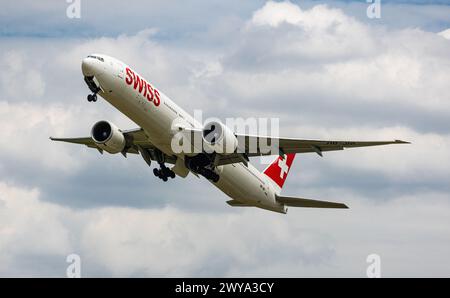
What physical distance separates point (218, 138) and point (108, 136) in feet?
24.6

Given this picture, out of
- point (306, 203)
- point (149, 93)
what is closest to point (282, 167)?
point (306, 203)

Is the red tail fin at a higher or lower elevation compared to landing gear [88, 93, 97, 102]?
higher

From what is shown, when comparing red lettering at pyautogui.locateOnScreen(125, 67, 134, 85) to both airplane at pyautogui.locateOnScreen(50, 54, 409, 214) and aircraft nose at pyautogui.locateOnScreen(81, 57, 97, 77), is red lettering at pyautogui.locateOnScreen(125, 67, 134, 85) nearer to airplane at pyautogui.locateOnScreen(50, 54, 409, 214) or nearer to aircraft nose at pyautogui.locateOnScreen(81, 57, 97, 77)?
airplane at pyautogui.locateOnScreen(50, 54, 409, 214)

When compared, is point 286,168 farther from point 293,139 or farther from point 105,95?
point 105,95

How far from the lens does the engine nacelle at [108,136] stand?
55062 millimetres

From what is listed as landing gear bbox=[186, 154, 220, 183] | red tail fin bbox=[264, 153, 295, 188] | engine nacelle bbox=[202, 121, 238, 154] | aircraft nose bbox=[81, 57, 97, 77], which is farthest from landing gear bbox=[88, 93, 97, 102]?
red tail fin bbox=[264, 153, 295, 188]

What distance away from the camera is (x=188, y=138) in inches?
2087

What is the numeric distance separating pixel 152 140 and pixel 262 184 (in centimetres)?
1070

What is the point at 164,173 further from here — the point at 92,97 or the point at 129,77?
the point at 92,97

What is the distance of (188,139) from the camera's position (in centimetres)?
5306

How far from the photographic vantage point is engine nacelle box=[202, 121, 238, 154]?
5241 cm

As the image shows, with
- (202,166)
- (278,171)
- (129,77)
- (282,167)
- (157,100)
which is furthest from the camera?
(282,167)

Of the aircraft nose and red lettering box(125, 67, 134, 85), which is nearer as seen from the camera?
the aircraft nose
